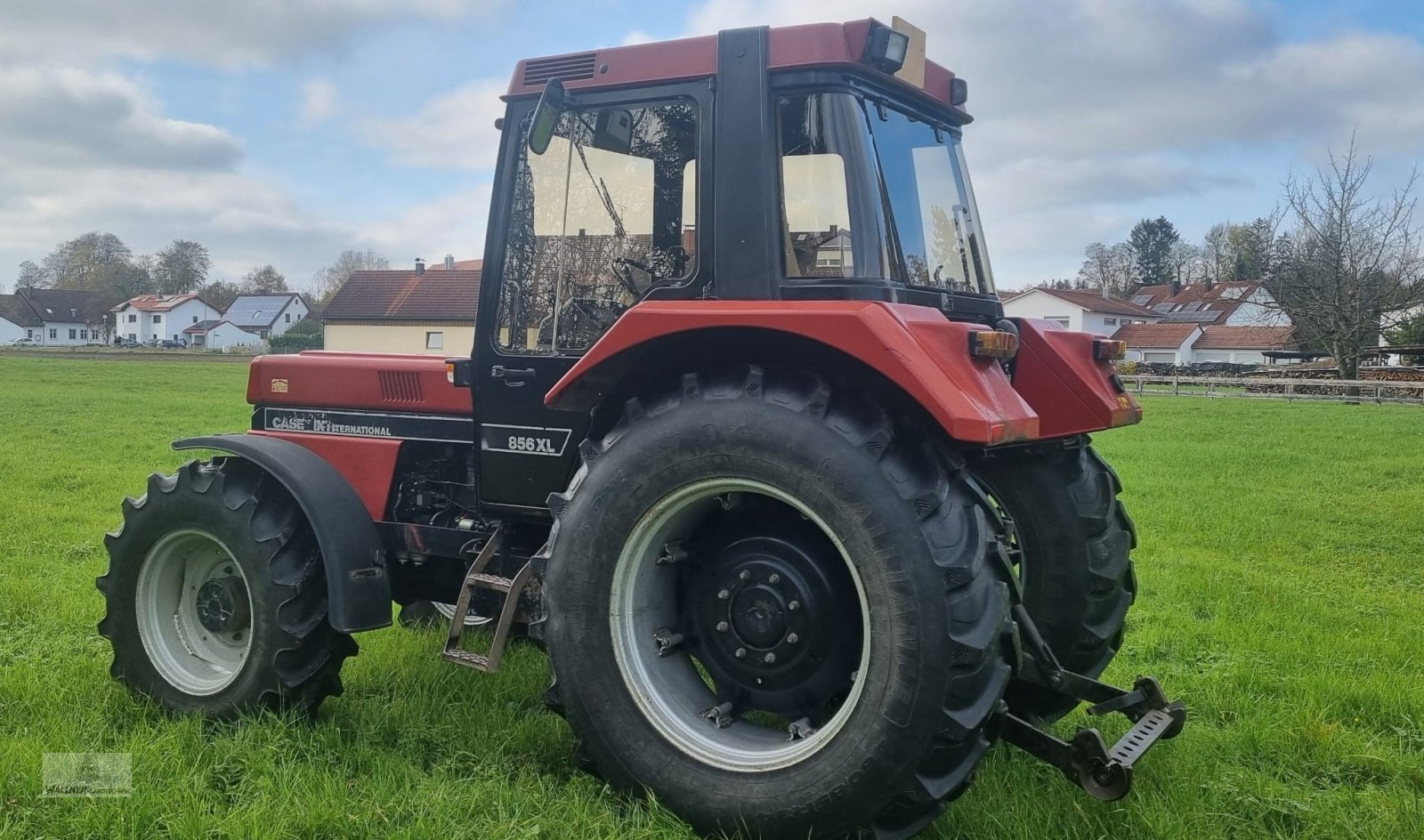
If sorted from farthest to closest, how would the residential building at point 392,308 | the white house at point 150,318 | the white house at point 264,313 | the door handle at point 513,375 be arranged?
1. the white house at point 264,313
2. the white house at point 150,318
3. the residential building at point 392,308
4. the door handle at point 513,375

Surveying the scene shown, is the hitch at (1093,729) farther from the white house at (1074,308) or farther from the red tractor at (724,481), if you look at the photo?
the white house at (1074,308)

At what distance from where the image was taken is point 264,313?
298 ft

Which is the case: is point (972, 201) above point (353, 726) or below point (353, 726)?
above

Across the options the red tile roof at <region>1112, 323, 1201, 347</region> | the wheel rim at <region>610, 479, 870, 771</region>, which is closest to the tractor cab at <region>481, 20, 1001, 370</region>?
the wheel rim at <region>610, 479, 870, 771</region>

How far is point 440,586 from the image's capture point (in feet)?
14.3

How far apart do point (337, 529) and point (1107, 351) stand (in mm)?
3108

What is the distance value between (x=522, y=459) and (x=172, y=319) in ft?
325

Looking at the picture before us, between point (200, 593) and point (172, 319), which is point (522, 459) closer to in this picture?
point (200, 593)

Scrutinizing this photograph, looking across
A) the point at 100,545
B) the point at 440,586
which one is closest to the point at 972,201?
the point at 440,586

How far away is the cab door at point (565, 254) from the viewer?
3607 millimetres

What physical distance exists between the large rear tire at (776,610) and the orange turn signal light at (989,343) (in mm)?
320

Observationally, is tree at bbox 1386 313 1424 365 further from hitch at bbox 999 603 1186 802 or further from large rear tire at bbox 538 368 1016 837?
large rear tire at bbox 538 368 1016 837

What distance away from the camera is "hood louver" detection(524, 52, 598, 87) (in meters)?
3.69

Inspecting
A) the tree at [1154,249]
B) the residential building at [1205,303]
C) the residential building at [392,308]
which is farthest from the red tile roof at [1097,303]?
the residential building at [392,308]
